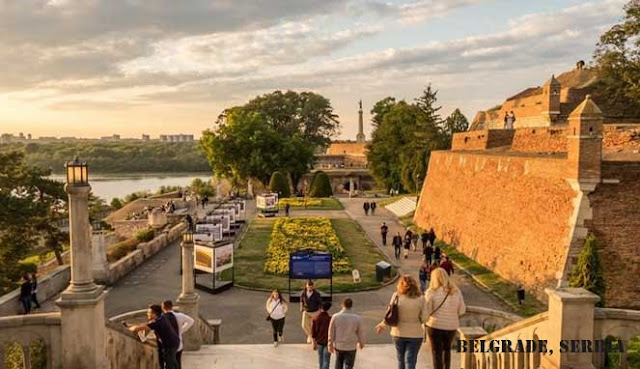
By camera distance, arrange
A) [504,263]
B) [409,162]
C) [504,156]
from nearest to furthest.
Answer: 1. [504,263]
2. [504,156]
3. [409,162]

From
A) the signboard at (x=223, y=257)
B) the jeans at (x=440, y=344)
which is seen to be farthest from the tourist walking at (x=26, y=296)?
the jeans at (x=440, y=344)

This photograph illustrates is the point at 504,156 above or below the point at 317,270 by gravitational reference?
above

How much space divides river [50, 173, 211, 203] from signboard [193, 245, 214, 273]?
5938 centimetres

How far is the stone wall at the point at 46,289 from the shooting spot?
47.0 ft

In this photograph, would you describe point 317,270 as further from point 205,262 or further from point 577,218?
point 577,218

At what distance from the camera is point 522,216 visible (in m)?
19.3

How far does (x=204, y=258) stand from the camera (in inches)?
720

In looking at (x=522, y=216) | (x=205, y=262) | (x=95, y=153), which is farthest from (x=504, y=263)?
(x=95, y=153)

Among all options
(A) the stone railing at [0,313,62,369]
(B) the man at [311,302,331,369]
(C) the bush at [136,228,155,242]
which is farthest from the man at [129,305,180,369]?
(C) the bush at [136,228,155,242]

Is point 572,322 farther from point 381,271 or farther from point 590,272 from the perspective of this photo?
point 381,271

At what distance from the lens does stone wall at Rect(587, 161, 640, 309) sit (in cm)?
1493

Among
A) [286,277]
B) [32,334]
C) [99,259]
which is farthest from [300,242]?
[32,334]

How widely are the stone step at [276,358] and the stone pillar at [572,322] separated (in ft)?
10.1

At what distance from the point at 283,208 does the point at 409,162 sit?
1528cm
